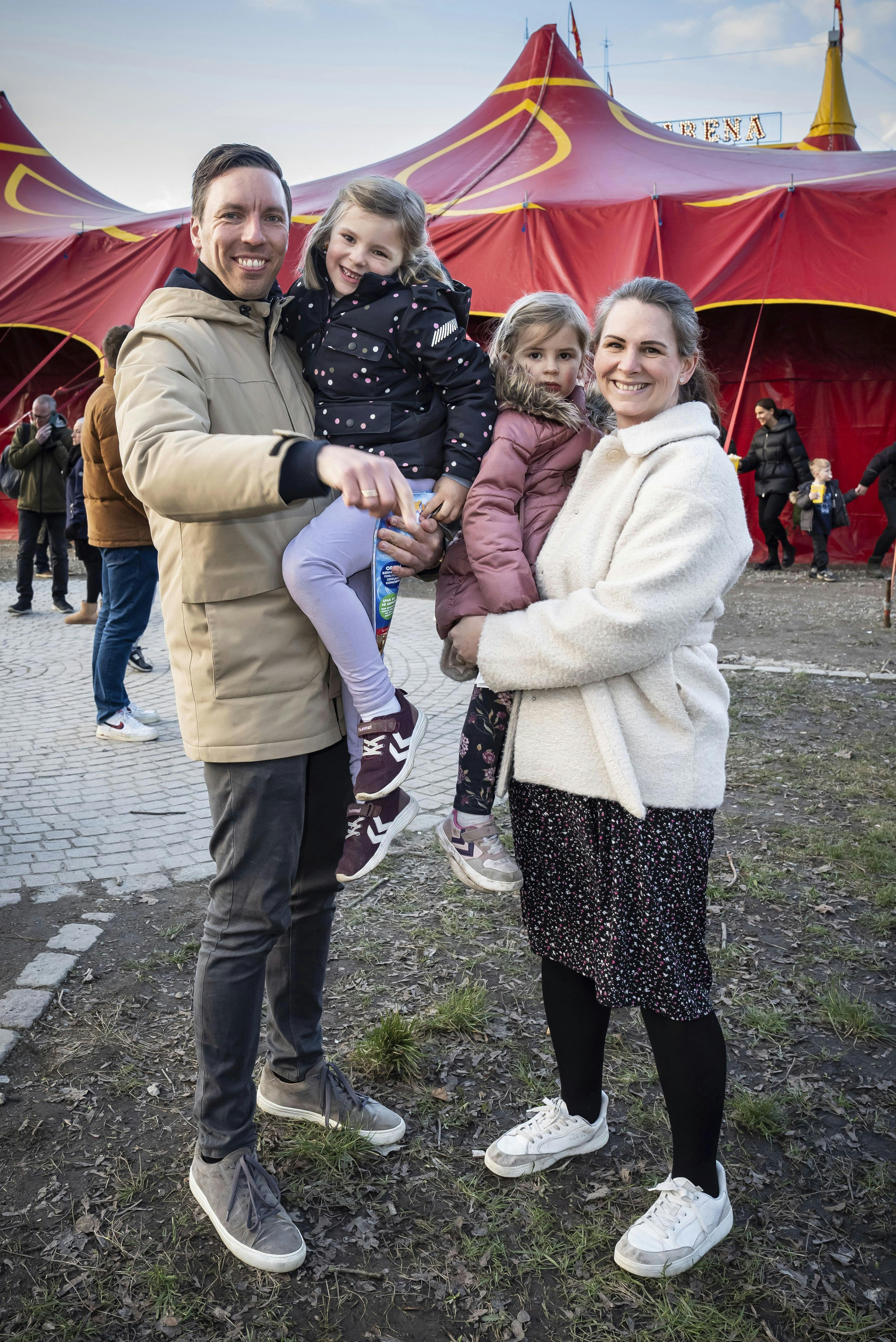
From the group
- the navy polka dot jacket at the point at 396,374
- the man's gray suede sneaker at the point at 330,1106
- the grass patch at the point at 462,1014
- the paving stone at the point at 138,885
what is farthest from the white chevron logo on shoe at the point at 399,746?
the paving stone at the point at 138,885

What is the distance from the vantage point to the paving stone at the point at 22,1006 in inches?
119

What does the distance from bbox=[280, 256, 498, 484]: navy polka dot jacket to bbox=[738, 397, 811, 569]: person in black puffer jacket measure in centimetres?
1133

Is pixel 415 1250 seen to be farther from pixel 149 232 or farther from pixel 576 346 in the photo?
pixel 149 232

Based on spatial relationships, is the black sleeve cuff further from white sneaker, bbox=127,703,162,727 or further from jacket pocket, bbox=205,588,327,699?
white sneaker, bbox=127,703,162,727

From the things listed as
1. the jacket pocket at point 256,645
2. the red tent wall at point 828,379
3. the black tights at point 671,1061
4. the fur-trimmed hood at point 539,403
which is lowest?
the black tights at point 671,1061

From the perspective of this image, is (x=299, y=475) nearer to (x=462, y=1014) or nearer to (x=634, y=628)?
(x=634, y=628)

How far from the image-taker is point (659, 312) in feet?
6.54

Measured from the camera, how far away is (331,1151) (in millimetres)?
2449

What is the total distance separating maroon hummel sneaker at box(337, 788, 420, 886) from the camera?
2260mm

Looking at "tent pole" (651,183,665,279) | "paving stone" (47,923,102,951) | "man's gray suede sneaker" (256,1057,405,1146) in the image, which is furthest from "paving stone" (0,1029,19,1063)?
"tent pole" (651,183,665,279)

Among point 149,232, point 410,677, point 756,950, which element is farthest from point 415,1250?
point 149,232

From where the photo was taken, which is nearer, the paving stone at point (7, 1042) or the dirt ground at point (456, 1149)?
the dirt ground at point (456, 1149)

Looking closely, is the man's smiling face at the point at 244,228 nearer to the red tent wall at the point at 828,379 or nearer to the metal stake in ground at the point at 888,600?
the metal stake in ground at the point at 888,600

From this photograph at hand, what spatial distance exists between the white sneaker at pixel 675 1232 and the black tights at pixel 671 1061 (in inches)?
1.2
